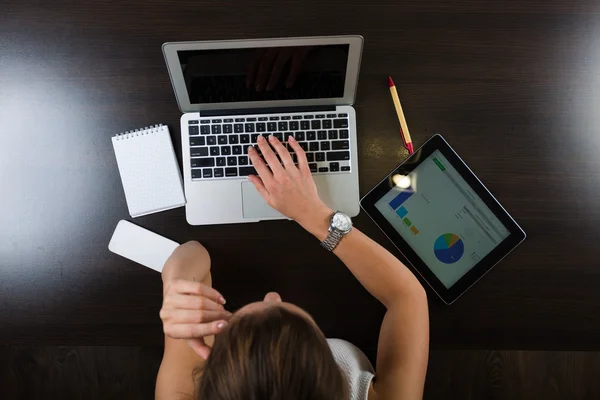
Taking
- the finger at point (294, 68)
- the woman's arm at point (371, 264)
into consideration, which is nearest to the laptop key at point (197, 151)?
the woman's arm at point (371, 264)

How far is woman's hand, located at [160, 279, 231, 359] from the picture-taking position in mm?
756

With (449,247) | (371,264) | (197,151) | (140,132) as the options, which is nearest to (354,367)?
(371,264)

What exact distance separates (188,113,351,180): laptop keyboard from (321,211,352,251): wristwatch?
0.33 ft

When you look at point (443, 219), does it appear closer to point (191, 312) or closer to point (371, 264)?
point (371, 264)

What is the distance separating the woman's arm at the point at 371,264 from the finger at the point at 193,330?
0.27 m

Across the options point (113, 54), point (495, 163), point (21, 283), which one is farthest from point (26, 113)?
point (495, 163)

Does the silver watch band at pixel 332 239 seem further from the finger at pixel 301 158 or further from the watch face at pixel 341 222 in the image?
the finger at pixel 301 158

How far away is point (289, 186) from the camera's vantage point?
0.91m

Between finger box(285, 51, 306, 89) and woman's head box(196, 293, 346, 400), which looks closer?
woman's head box(196, 293, 346, 400)

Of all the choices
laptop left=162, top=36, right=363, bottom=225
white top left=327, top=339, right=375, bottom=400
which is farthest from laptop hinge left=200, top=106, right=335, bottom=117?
white top left=327, top=339, right=375, bottom=400

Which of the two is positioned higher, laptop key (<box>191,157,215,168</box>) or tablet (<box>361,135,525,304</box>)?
laptop key (<box>191,157,215,168</box>)

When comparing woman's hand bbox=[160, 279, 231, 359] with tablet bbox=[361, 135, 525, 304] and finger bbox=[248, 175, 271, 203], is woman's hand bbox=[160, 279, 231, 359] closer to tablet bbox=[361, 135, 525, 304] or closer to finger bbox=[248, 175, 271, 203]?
finger bbox=[248, 175, 271, 203]

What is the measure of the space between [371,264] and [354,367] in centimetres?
19

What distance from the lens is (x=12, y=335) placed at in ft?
3.23
